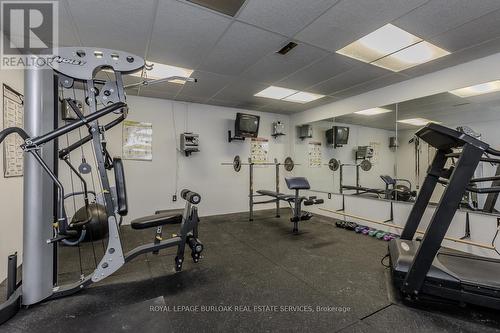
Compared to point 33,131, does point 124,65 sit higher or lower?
higher

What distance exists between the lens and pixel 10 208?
243cm

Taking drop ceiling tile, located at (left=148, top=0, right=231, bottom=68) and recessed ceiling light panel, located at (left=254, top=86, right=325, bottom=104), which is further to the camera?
recessed ceiling light panel, located at (left=254, top=86, right=325, bottom=104)

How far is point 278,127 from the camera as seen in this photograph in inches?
228

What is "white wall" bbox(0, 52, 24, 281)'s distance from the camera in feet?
7.45

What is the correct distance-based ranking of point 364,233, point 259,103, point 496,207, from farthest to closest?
1. point 259,103
2. point 364,233
3. point 496,207

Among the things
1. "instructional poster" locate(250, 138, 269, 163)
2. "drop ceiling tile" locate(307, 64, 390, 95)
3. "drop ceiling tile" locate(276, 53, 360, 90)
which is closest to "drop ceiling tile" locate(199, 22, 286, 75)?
"drop ceiling tile" locate(276, 53, 360, 90)

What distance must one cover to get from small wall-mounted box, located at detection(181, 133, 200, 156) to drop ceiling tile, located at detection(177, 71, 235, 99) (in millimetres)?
783

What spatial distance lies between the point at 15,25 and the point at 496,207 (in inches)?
225

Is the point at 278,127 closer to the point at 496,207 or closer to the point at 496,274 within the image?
the point at 496,207

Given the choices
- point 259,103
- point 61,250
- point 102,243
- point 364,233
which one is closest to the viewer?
point 61,250

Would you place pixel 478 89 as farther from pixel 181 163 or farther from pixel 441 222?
pixel 181 163

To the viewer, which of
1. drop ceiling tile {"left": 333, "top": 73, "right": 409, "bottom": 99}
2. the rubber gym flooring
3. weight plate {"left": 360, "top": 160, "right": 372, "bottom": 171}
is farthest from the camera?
weight plate {"left": 360, "top": 160, "right": 372, "bottom": 171}

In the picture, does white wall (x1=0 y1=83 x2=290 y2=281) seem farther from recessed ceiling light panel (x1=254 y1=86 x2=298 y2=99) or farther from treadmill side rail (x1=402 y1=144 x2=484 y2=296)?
treadmill side rail (x1=402 y1=144 x2=484 y2=296)

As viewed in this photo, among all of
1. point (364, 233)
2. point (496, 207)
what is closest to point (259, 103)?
point (364, 233)
